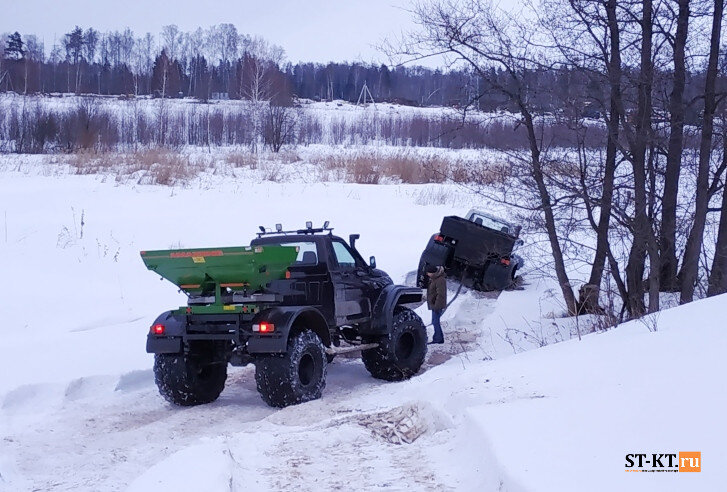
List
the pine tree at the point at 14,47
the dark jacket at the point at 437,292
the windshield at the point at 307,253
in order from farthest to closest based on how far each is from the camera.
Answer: the pine tree at the point at 14,47, the dark jacket at the point at 437,292, the windshield at the point at 307,253

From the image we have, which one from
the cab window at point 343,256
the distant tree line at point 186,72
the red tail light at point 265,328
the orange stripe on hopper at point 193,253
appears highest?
the distant tree line at point 186,72

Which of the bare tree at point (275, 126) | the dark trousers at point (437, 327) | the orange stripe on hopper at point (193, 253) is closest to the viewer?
the orange stripe on hopper at point (193, 253)

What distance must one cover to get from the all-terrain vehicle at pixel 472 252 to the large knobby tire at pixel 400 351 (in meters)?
5.69

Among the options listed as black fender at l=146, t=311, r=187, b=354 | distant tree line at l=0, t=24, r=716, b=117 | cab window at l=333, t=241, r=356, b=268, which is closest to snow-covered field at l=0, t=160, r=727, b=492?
black fender at l=146, t=311, r=187, b=354

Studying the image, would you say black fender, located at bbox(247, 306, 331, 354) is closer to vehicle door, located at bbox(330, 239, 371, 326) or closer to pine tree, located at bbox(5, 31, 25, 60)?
vehicle door, located at bbox(330, 239, 371, 326)

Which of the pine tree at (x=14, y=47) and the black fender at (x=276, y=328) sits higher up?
the pine tree at (x=14, y=47)

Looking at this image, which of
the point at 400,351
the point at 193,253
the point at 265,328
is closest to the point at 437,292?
the point at 400,351

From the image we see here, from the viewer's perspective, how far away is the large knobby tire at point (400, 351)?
10609mm

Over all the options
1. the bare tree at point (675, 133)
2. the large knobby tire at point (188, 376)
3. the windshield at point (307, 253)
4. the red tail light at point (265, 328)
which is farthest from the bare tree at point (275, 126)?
the red tail light at point (265, 328)

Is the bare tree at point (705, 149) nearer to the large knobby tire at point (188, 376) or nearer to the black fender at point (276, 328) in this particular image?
the black fender at point (276, 328)

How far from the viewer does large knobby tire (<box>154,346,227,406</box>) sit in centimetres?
910

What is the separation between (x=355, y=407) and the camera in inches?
324

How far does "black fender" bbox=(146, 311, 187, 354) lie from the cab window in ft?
7.43

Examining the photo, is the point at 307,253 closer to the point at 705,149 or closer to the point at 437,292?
the point at 437,292
